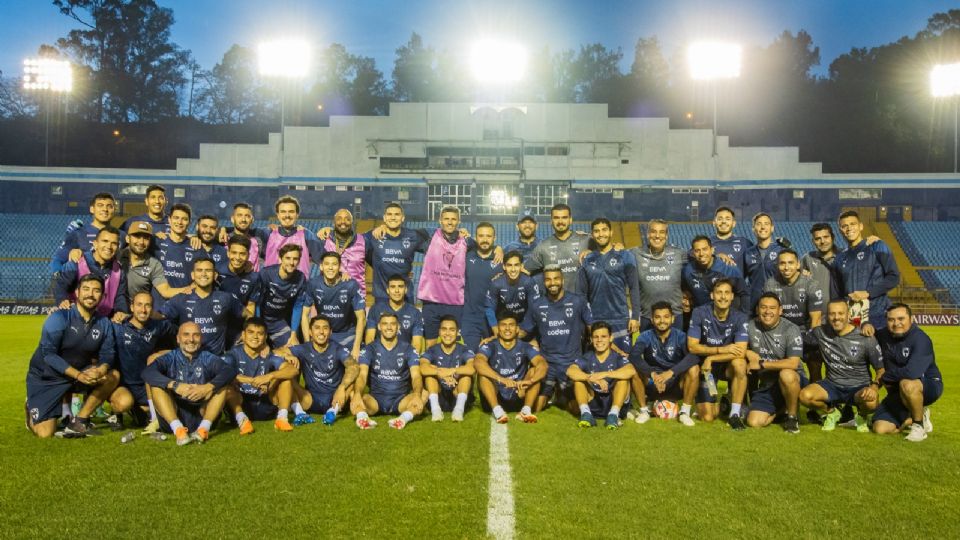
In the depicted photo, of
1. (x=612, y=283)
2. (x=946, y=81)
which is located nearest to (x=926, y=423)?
(x=612, y=283)

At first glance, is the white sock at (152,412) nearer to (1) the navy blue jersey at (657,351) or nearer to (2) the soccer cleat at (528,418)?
(2) the soccer cleat at (528,418)

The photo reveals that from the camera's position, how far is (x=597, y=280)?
8172mm

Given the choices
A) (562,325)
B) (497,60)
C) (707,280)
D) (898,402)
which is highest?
(497,60)

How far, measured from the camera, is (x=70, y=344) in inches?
257

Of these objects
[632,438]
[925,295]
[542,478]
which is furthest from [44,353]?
[925,295]

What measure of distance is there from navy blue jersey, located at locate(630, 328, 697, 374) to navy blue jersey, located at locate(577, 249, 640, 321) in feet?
1.89

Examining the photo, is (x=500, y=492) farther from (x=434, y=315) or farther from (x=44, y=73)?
(x=44, y=73)

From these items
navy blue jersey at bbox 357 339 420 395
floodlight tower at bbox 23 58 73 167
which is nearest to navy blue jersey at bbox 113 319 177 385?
navy blue jersey at bbox 357 339 420 395

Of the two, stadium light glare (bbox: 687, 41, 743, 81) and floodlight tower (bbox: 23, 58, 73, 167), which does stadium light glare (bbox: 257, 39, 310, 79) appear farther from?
stadium light glare (bbox: 687, 41, 743, 81)

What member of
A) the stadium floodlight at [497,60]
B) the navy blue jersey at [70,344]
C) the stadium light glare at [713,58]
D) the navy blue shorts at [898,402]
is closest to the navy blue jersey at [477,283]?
the navy blue jersey at [70,344]

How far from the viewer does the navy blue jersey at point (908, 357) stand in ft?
21.9

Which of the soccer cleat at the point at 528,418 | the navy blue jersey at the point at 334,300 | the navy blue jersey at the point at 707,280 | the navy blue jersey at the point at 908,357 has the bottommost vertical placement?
the soccer cleat at the point at 528,418

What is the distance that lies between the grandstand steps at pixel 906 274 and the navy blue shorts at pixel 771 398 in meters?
17.9

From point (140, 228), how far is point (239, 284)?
1.25 m
